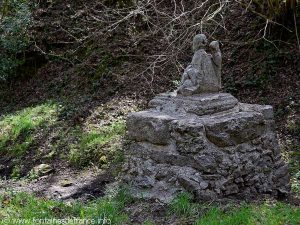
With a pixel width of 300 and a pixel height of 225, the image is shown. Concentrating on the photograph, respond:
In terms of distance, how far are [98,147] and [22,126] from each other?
2.75 m

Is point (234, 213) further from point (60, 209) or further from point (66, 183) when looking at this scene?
point (66, 183)

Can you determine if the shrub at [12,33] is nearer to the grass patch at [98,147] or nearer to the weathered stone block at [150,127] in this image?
the grass patch at [98,147]

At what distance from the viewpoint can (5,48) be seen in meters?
14.2

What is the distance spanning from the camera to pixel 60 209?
578 centimetres

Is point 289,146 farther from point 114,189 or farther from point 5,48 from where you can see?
point 5,48

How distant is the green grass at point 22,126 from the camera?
34.0 feet

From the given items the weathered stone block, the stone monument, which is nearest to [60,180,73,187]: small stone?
the stone monument

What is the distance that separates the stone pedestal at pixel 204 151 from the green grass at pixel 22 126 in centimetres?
480

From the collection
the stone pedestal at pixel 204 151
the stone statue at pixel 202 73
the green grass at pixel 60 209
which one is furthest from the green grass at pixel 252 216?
the stone statue at pixel 202 73

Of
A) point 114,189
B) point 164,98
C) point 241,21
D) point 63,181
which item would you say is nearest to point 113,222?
point 114,189

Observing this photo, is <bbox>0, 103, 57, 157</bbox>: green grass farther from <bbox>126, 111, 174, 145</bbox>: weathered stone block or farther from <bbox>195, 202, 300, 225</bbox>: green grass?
<bbox>195, 202, 300, 225</bbox>: green grass

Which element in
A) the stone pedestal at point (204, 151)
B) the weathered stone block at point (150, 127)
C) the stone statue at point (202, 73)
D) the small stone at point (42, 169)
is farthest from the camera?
the small stone at point (42, 169)

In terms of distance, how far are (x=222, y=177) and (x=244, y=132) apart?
0.67 m

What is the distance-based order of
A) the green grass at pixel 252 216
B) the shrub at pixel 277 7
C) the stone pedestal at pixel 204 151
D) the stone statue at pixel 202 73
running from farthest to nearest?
the shrub at pixel 277 7, the stone statue at pixel 202 73, the stone pedestal at pixel 204 151, the green grass at pixel 252 216
